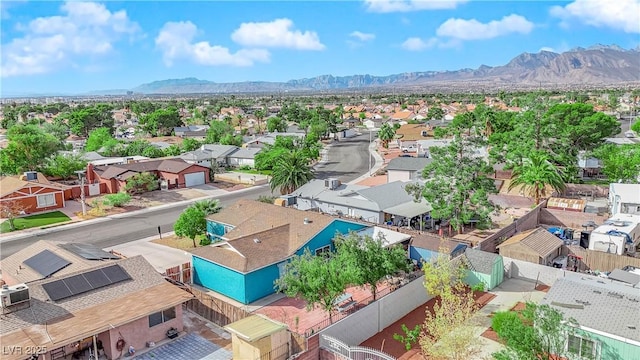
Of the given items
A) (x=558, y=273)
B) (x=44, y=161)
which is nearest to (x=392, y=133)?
(x=44, y=161)

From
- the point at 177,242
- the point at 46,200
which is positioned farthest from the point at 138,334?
the point at 46,200

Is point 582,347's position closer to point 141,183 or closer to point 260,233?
point 260,233

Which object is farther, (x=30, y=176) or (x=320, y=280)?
(x=30, y=176)

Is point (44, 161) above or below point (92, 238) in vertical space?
above

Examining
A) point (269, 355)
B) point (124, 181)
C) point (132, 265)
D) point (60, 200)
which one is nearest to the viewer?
point (269, 355)

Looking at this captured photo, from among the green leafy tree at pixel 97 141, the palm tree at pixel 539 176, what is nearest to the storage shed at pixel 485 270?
the palm tree at pixel 539 176

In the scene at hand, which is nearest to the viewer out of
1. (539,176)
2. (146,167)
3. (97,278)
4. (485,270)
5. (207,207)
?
(97,278)

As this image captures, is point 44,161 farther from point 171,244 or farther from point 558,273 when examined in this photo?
point 558,273
